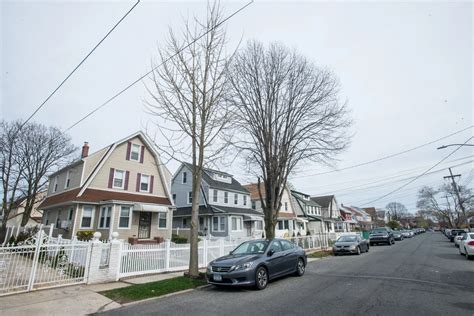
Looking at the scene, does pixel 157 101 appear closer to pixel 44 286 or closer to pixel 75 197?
pixel 44 286

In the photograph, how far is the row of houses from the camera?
18.9 m

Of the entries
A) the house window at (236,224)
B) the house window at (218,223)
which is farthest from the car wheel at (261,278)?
the house window at (236,224)

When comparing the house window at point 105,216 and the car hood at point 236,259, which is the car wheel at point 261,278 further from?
the house window at point 105,216

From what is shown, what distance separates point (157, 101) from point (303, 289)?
8.55 metres

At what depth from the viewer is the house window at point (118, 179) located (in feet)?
68.5

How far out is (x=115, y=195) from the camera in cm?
2030

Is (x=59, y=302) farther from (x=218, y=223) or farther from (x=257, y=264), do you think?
(x=218, y=223)

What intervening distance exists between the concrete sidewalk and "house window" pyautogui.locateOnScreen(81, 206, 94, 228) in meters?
11.7

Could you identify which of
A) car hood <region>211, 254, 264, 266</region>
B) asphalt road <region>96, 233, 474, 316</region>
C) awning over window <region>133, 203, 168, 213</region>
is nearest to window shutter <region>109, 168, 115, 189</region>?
awning over window <region>133, 203, 168, 213</region>

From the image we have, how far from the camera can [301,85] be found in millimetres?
15992

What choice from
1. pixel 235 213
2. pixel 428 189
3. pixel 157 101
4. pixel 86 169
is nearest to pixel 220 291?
pixel 157 101

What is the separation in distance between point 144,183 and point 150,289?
51.6 feet

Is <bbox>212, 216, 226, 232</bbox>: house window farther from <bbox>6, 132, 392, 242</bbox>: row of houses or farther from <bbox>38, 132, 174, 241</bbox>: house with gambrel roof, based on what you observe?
<bbox>38, 132, 174, 241</bbox>: house with gambrel roof

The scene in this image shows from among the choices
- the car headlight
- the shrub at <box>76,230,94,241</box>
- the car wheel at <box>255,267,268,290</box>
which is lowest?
the car wheel at <box>255,267,268,290</box>
